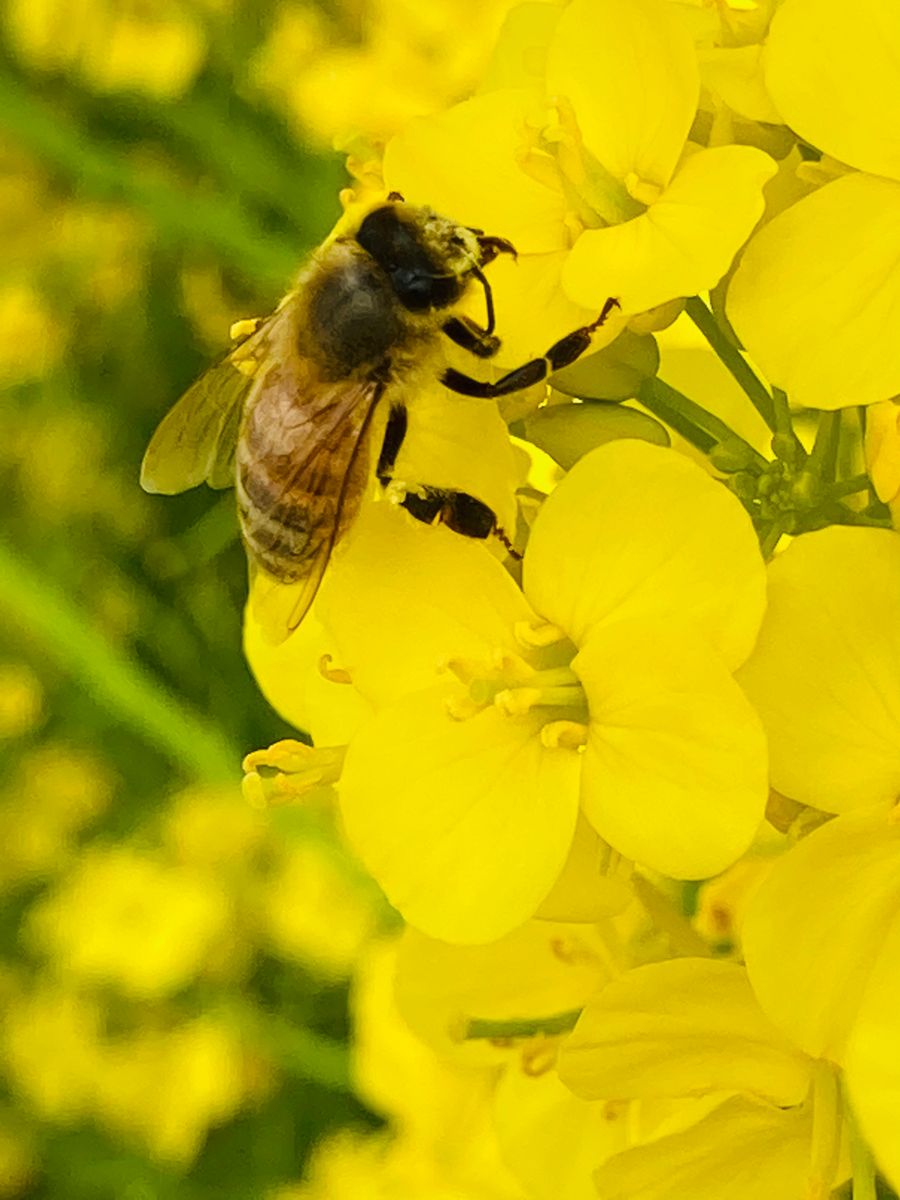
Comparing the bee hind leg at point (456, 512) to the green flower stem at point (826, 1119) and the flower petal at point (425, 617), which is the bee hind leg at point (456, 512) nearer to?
the flower petal at point (425, 617)

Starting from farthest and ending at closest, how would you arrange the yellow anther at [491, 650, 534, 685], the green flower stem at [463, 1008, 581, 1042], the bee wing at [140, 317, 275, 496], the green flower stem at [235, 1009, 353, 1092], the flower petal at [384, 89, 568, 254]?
the green flower stem at [235, 1009, 353, 1092] < the bee wing at [140, 317, 275, 496] < the green flower stem at [463, 1008, 581, 1042] < the flower petal at [384, 89, 568, 254] < the yellow anther at [491, 650, 534, 685]

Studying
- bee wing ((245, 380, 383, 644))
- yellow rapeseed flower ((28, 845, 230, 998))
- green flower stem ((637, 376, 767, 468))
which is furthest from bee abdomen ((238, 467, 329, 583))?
yellow rapeseed flower ((28, 845, 230, 998))

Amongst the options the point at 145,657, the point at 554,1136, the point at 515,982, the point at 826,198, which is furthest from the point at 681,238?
the point at 145,657

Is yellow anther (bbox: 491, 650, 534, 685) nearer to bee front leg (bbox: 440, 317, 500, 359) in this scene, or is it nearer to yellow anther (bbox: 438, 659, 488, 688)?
yellow anther (bbox: 438, 659, 488, 688)

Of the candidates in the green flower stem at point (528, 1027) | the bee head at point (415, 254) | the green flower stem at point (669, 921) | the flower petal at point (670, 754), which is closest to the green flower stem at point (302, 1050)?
the green flower stem at point (528, 1027)

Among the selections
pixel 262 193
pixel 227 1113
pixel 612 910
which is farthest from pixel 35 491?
pixel 612 910

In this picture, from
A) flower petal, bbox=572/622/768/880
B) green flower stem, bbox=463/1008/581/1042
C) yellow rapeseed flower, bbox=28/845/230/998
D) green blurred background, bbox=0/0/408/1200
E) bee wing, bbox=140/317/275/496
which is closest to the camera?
flower petal, bbox=572/622/768/880
